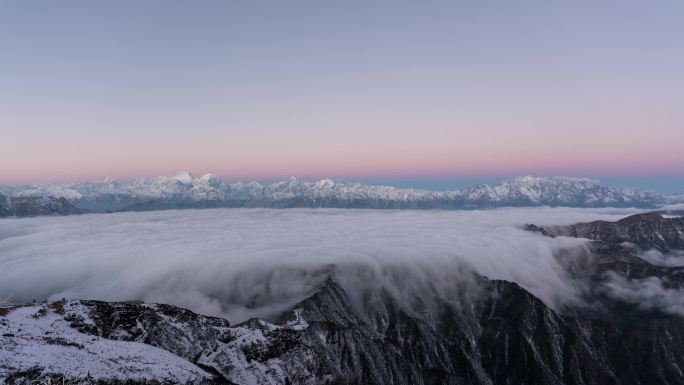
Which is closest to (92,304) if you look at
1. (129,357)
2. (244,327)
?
(129,357)

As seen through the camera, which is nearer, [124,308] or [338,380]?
[124,308]

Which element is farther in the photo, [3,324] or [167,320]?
[167,320]

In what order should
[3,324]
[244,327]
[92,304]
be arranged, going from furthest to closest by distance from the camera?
1. [244,327]
2. [92,304]
3. [3,324]

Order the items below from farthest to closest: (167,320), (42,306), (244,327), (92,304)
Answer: (244,327), (167,320), (92,304), (42,306)

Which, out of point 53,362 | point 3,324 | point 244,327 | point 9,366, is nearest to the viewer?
point 9,366

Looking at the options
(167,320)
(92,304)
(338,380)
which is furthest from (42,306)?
(338,380)

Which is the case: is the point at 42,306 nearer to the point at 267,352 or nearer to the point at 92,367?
the point at 92,367

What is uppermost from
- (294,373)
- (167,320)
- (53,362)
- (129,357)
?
(53,362)

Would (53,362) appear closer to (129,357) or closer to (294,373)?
(129,357)

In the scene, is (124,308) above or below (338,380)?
above
